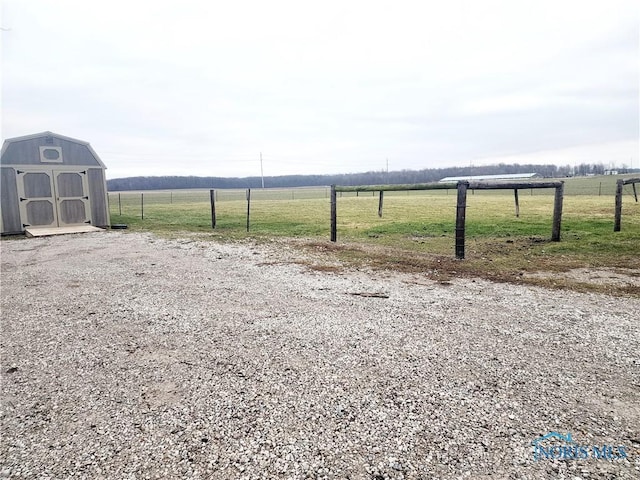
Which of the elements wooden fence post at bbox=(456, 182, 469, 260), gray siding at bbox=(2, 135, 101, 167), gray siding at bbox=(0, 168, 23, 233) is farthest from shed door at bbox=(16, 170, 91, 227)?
wooden fence post at bbox=(456, 182, 469, 260)

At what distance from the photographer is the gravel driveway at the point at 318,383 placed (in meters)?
2.00

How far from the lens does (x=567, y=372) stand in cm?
285

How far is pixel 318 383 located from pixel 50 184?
15058mm

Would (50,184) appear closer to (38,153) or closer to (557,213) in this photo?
(38,153)

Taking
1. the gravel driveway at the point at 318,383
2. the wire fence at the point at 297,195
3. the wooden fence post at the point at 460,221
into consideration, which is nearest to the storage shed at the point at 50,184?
the wire fence at the point at 297,195

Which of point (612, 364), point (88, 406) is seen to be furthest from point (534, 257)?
point (88, 406)

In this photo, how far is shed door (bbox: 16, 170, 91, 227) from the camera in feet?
43.4

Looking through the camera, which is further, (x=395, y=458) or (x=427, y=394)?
(x=427, y=394)

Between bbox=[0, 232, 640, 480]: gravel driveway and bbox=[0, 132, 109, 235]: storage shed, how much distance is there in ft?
33.5

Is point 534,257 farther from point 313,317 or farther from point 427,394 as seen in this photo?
point 427,394

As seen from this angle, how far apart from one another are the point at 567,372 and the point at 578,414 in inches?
22.9

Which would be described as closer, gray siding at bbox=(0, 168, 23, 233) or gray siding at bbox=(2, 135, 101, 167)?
gray siding at bbox=(0, 168, 23, 233)

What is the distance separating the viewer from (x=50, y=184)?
13.7 m

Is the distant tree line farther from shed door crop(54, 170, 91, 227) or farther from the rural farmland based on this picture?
the rural farmland
